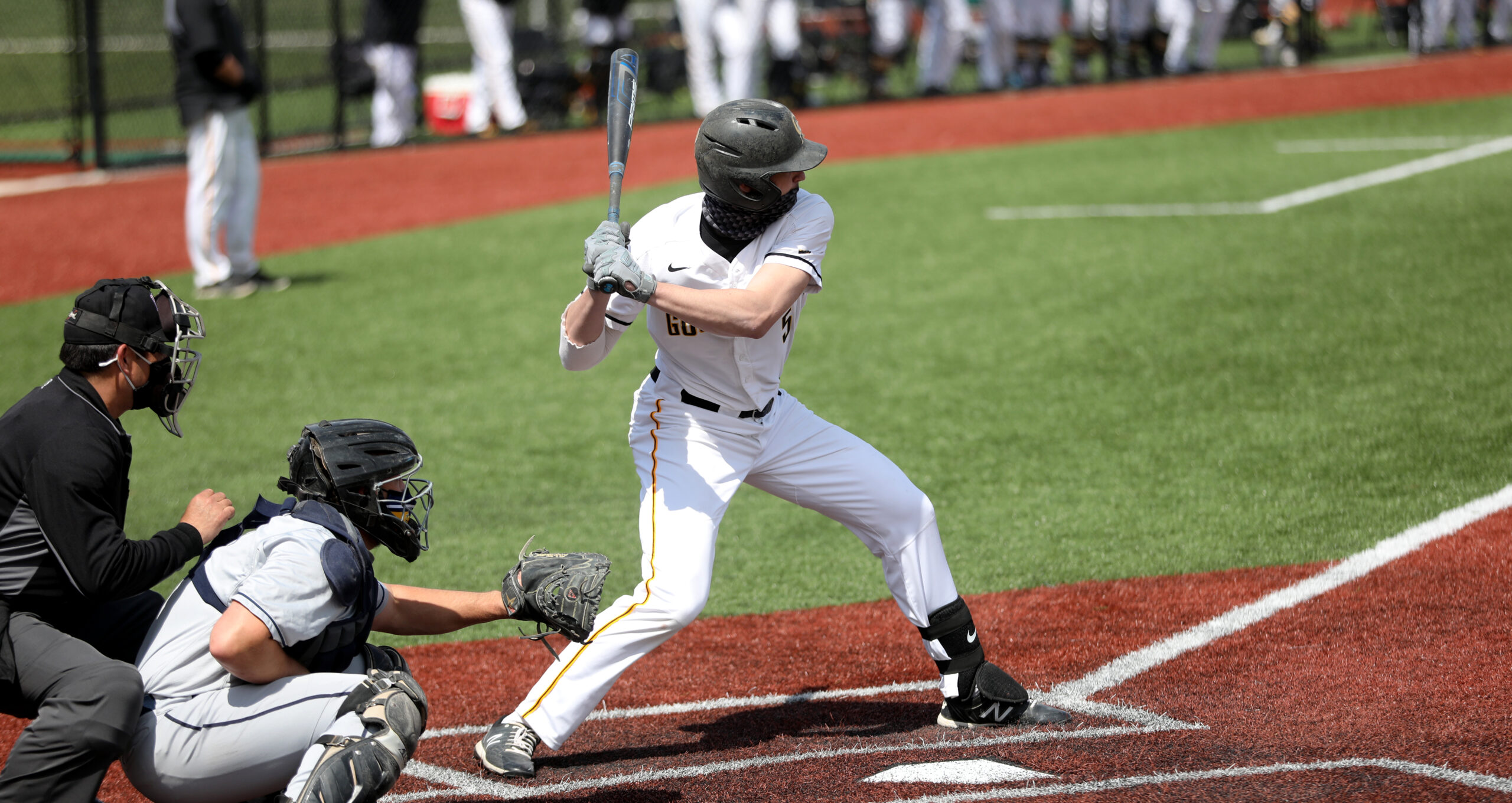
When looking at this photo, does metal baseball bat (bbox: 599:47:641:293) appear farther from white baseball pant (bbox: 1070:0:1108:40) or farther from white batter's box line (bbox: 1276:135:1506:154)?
white baseball pant (bbox: 1070:0:1108:40)

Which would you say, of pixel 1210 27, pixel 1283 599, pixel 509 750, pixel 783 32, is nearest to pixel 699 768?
pixel 509 750

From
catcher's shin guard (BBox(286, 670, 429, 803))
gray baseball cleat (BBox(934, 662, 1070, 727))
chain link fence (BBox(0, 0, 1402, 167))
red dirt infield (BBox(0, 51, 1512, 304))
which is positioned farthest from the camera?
chain link fence (BBox(0, 0, 1402, 167))

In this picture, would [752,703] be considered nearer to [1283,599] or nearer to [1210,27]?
[1283,599]

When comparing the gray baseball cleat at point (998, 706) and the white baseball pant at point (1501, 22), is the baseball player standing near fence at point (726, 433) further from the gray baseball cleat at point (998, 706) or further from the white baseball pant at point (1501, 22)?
the white baseball pant at point (1501, 22)

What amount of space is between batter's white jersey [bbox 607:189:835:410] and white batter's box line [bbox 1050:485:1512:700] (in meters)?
1.35

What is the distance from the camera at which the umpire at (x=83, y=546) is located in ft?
9.39

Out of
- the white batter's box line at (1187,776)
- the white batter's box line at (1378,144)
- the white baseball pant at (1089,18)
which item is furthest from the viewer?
the white baseball pant at (1089,18)

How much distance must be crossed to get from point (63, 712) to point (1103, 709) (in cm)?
267

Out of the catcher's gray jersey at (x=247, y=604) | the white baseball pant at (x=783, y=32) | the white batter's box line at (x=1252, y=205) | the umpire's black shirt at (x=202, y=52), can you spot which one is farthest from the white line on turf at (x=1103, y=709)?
the white baseball pant at (x=783, y=32)

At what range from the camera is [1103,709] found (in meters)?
3.89

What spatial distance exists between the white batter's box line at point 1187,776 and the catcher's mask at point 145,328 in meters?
2.03

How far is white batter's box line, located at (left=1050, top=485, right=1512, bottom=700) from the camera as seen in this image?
4.14m

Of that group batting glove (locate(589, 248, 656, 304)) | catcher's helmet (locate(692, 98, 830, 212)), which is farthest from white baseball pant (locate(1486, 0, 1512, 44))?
batting glove (locate(589, 248, 656, 304))

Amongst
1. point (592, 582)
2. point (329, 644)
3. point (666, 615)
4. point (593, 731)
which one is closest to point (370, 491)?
point (329, 644)
